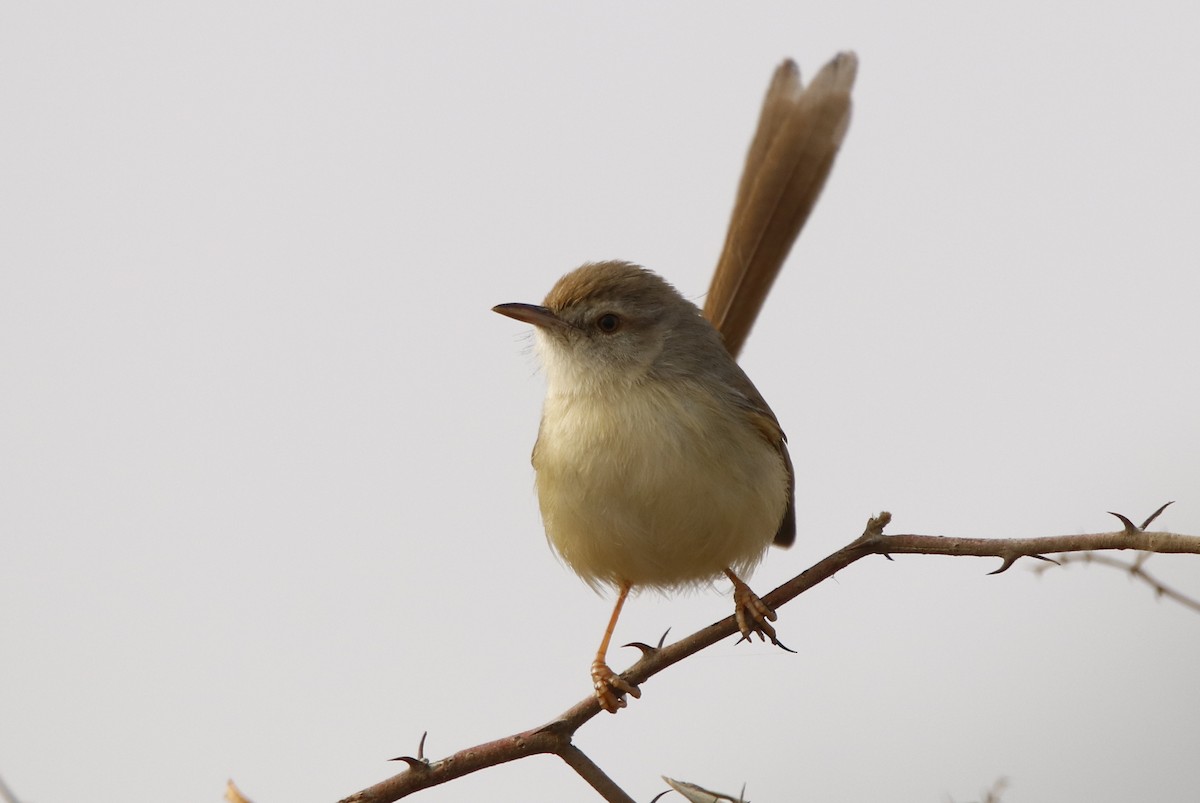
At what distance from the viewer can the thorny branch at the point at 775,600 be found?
5.24ft

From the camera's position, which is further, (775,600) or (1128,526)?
(775,600)

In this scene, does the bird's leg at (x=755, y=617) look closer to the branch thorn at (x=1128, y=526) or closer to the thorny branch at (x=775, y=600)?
the thorny branch at (x=775, y=600)

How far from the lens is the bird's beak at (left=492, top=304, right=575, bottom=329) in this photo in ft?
10.8

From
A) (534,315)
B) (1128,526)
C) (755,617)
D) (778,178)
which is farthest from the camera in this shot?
(778,178)

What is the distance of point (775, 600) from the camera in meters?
2.04

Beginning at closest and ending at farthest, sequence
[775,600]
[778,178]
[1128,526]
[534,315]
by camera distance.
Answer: [1128,526] < [775,600] < [534,315] < [778,178]

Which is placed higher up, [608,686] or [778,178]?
[778,178]

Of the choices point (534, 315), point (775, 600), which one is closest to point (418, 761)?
point (775, 600)

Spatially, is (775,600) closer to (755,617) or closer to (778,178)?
(755,617)

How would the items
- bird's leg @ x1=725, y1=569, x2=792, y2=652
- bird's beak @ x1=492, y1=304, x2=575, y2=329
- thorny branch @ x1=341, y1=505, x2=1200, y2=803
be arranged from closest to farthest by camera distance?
thorny branch @ x1=341, y1=505, x2=1200, y2=803, bird's leg @ x1=725, y1=569, x2=792, y2=652, bird's beak @ x1=492, y1=304, x2=575, y2=329

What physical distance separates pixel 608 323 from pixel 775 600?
57.9 inches

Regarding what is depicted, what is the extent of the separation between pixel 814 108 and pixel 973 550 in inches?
83.7

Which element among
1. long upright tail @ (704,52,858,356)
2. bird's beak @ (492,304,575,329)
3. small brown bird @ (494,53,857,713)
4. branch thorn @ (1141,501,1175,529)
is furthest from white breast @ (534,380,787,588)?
branch thorn @ (1141,501,1175,529)

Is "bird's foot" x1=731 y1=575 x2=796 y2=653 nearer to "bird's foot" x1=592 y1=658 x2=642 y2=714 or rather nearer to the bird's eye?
"bird's foot" x1=592 y1=658 x2=642 y2=714
